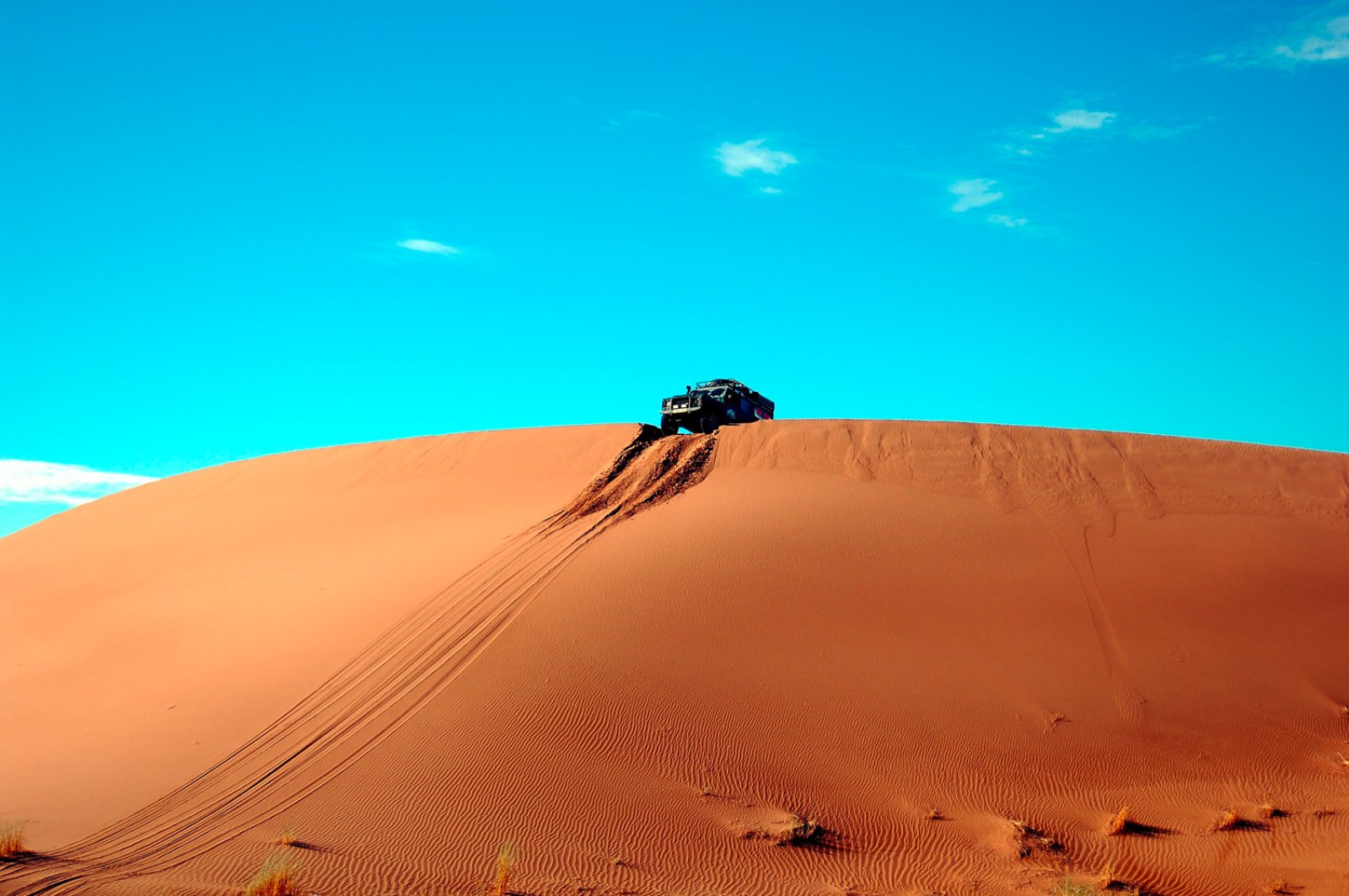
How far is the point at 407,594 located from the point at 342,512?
899 centimetres

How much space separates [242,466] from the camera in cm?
3181

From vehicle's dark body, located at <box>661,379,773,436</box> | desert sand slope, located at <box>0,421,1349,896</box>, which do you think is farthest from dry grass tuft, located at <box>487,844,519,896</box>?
vehicle's dark body, located at <box>661,379,773,436</box>

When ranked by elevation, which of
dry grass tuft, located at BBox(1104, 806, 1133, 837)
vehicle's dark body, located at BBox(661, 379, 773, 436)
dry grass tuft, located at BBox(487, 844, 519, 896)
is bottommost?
dry grass tuft, located at BBox(487, 844, 519, 896)

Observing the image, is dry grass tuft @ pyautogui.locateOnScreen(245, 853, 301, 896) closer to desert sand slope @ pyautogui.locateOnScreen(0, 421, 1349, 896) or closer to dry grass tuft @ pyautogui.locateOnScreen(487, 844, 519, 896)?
desert sand slope @ pyautogui.locateOnScreen(0, 421, 1349, 896)

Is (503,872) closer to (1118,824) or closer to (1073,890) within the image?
(1073,890)

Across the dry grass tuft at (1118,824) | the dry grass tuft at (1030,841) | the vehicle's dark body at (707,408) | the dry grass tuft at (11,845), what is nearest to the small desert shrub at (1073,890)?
the dry grass tuft at (1030,841)

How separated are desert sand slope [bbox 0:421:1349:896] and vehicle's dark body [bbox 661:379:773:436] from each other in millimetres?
1963

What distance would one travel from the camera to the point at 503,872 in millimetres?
8492

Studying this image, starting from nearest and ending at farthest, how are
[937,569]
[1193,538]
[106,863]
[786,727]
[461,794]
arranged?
[106,863] < [461,794] < [786,727] < [937,569] < [1193,538]

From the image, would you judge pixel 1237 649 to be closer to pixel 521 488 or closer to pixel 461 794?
pixel 461 794

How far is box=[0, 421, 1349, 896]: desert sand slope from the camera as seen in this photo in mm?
9539

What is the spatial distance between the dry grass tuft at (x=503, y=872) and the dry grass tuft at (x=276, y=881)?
1.69 m

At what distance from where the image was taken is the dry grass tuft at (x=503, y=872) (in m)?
8.37

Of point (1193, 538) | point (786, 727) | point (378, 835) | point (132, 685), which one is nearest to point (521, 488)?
point (132, 685)
